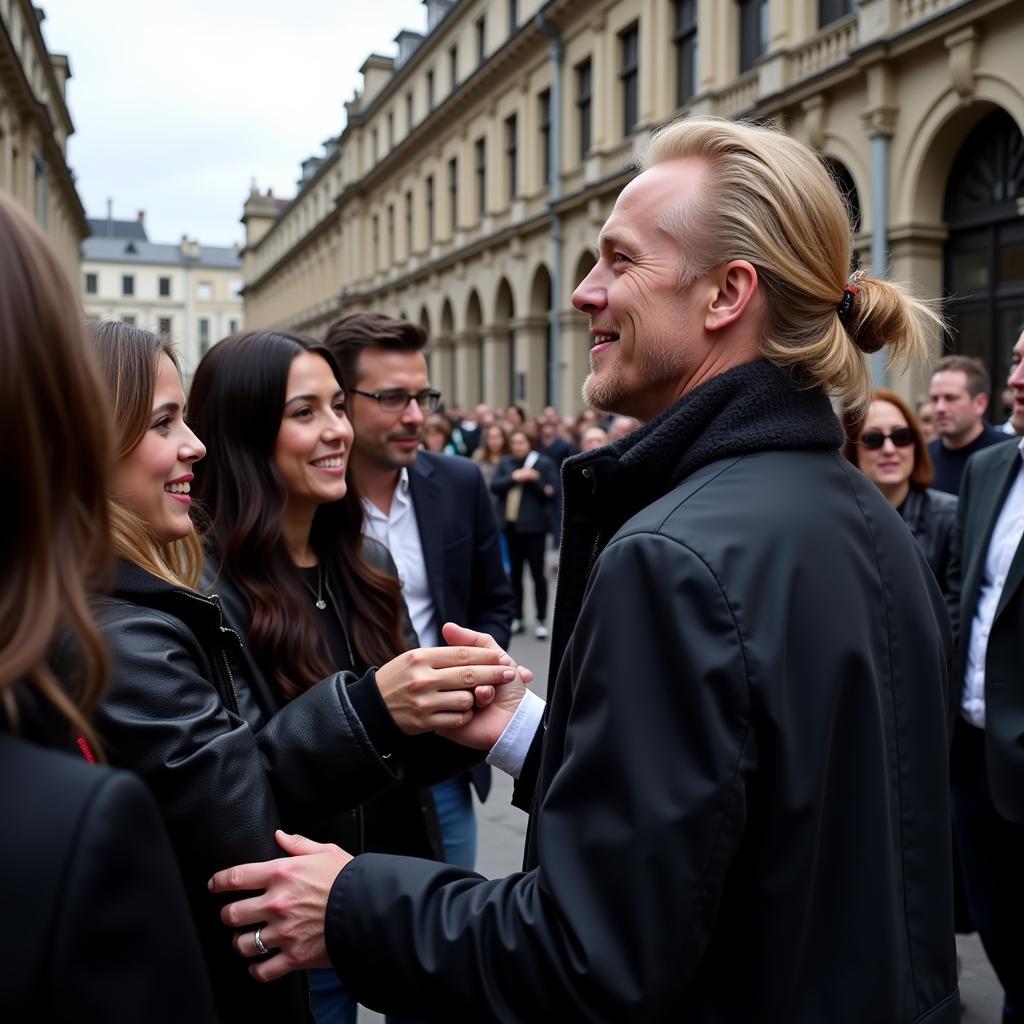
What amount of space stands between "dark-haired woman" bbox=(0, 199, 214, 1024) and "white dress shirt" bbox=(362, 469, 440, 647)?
8.37 feet

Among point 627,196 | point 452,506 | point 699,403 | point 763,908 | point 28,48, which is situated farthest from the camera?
point 28,48

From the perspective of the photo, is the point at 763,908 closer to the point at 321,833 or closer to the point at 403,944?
the point at 403,944

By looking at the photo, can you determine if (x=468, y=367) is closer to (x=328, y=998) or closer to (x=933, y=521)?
(x=933, y=521)

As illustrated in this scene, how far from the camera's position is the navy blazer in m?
3.60

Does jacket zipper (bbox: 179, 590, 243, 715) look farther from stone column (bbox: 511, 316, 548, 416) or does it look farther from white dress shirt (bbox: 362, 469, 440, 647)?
stone column (bbox: 511, 316, 548, 416)

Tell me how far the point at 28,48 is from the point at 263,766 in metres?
41.0

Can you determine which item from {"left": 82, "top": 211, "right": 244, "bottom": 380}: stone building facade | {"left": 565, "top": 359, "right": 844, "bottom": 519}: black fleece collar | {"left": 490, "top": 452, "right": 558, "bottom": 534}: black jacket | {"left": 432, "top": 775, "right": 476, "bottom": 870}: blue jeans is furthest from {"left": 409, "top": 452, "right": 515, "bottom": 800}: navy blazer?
{"left": 82, "top": 211, "right": 244, "bottom": 380}: stone building facade

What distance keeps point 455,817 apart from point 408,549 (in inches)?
35.7

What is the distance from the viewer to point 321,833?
224cm

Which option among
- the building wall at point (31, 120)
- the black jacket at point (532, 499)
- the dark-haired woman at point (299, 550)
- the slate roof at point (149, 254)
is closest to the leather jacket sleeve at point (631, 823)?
the dark-haired woman at point (299, 550)

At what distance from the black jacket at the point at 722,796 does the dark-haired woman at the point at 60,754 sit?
1.58 ft

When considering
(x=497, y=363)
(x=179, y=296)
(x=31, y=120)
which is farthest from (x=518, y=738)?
(x=179, y=296)

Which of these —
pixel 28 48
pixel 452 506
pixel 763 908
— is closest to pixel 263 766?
pixel 763 908

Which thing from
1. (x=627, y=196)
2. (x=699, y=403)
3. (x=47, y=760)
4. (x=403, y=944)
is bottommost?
(x=403, y=944)
